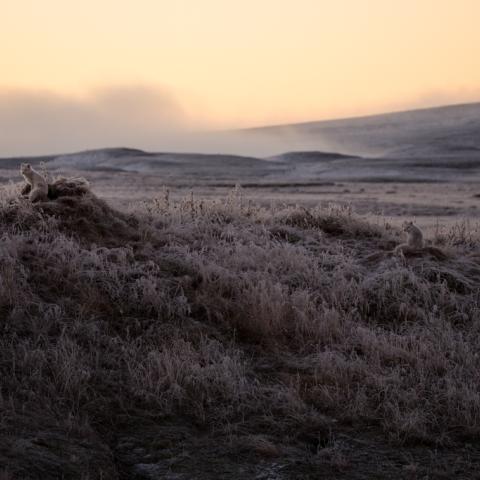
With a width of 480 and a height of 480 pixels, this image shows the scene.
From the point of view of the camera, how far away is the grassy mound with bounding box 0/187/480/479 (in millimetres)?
4855

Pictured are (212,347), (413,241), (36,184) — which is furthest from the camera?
(413,241)

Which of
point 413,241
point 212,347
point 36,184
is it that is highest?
point 36,184

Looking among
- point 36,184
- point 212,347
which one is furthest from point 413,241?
point 36,184

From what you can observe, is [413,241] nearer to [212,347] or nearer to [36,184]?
[212,347]

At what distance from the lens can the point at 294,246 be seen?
8828 mm

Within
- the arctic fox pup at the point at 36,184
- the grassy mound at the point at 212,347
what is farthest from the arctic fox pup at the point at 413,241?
the arctic fox pup at the point at 36,184

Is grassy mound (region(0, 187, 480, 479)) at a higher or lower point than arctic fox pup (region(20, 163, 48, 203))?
lower

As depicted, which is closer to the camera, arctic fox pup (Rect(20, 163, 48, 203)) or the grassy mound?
the grassy mound

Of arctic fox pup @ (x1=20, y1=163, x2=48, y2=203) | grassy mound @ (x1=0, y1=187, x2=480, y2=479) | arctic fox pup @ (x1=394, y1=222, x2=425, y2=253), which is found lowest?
grassy mound @ (x1=0, y1=187, x2=480, y2=479)

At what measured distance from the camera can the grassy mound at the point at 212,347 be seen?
486 cm

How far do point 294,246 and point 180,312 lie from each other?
2582mm

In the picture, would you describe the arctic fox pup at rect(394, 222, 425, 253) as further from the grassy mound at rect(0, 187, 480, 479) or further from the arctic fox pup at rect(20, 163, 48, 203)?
the arctic fox pup at rect(20, 163, 48, 203)

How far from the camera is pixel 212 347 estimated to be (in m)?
6.11

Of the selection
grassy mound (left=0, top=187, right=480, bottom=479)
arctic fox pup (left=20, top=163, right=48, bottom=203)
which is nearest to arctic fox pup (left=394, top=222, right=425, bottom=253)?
grassy mound (left=0, top=187, right=480, bottom=479)
